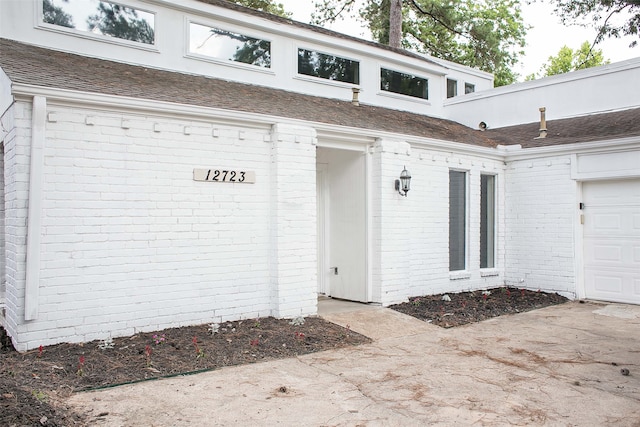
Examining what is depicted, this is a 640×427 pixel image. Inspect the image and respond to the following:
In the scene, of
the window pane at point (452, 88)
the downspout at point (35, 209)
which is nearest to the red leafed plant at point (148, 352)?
the downspout at point (35, 209)

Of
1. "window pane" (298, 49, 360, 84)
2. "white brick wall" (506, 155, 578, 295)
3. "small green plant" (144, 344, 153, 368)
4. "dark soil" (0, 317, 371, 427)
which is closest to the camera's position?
"dark soil" (0, 317, 371, 427)

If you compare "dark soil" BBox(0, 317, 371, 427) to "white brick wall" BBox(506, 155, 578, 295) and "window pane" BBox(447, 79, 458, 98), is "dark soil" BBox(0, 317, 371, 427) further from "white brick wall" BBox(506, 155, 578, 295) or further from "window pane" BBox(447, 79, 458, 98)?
"window pane" BBox(447, 79, 458, 98)

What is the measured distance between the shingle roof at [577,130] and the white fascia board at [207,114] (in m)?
2.09

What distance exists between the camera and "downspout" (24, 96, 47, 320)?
5.49 m

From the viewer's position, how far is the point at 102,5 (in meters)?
8.71

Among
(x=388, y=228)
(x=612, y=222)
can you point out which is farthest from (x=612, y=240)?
(x=388, y=228)

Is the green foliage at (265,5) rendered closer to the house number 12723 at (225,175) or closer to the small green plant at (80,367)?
the house number 12723 at (225,175)

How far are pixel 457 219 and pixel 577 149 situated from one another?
2.65 meters

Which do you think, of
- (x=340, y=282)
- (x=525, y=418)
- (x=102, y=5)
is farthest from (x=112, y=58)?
(x=525, y=418)

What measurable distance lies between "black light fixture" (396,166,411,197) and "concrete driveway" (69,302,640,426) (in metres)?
2.75

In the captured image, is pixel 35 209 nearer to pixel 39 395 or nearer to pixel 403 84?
pixel 39 395

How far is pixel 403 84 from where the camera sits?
13148 millimetres

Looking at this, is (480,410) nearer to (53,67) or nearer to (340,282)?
(340,282)

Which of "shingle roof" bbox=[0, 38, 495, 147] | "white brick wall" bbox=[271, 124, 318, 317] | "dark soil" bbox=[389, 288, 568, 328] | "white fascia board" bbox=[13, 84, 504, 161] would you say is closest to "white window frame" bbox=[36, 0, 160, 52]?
"shingle roof" bbox=[0, 38, 495, 147]
